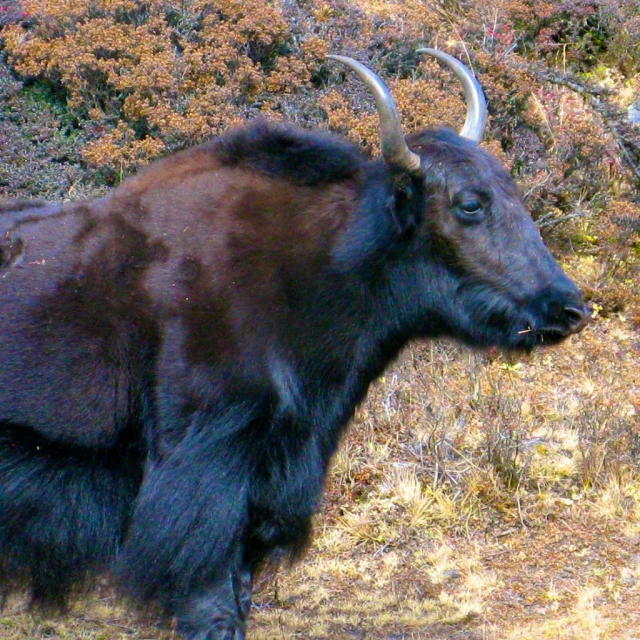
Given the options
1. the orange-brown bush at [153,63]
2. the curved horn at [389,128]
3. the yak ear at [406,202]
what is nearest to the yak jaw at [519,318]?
the yak ear at [406,202]

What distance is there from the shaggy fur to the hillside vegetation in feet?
1.57

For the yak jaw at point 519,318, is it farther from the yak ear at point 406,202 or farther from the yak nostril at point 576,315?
the yak ear at point 406,202

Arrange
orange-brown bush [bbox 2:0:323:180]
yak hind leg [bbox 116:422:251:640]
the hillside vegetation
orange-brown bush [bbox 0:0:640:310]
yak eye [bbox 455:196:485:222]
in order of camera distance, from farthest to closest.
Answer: orange-brown bush [bbox 0:0:640:310] < orange-brown bush [bbox 2:0:323:180] < the hillside vegetation < yak eye [bbox 455:196:485:222] < yak hind leg [bbox 116:422:251:640]

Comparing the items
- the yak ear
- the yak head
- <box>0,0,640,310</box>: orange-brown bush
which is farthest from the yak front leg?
<box>0,0,640,310</box>: orange-brown bush

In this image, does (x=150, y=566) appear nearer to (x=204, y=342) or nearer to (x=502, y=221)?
(x=204, y=342)

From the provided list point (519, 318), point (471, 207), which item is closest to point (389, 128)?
point (471, 207)

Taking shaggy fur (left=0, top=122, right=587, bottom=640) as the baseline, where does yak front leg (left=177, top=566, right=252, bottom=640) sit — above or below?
below

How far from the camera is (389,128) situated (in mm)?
3557

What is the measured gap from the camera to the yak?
3.51 m

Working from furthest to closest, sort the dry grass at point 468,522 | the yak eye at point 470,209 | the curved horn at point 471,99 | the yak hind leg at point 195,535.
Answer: the dry grass at point 468,522
the curved horn at point 471,99
the yak eye at point 470,209
the yak hind leg at point 195,535

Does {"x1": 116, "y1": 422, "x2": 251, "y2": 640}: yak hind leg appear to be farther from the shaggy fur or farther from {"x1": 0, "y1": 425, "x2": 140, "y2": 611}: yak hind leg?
{"x1": 0, "y1": 425, "x2": 140, "y2": 611}: yak hind leg

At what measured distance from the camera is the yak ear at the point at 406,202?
12.0 ft

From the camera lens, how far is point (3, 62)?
25.8ft

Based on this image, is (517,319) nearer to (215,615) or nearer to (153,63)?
(215,615)
